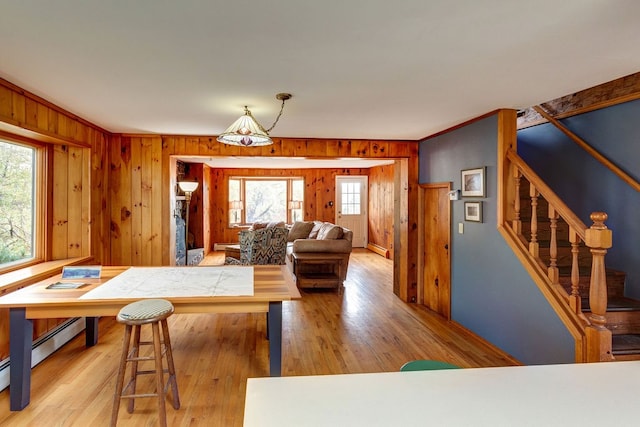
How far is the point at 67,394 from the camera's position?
2570mm

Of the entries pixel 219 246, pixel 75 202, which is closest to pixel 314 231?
pixel 219 246

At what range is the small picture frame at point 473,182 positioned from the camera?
3.58 metres

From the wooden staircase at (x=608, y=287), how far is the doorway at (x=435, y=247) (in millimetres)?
864

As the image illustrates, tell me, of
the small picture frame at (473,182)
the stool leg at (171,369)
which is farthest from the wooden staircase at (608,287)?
the stool leg at (171,369)

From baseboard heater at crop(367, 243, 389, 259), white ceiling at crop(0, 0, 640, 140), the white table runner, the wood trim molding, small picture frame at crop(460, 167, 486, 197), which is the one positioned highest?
the wood trim molding

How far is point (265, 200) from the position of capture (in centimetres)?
998

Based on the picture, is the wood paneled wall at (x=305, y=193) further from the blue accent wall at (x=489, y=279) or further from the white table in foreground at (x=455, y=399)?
the white table in foreground at (x=455, y=399)

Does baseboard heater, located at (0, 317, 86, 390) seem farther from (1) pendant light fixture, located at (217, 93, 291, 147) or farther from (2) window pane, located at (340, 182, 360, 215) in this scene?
(2) window pane, located at (340, 182, 360, 215)

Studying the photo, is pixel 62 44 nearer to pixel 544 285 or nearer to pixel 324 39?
pixel 324 39

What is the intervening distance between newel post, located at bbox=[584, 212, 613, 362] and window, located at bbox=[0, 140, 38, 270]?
445cm

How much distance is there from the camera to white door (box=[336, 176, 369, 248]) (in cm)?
1004

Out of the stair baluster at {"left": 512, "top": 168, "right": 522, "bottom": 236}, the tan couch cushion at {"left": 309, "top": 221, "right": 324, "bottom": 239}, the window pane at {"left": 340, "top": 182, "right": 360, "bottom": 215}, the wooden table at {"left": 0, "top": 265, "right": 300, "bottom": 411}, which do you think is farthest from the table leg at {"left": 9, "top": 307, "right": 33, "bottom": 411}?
the window pane at {"left": 340, "top": 182, "right": 360, "bottom": 215}

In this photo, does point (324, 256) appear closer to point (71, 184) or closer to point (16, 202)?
point (71, 184)

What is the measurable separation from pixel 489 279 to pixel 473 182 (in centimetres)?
100
